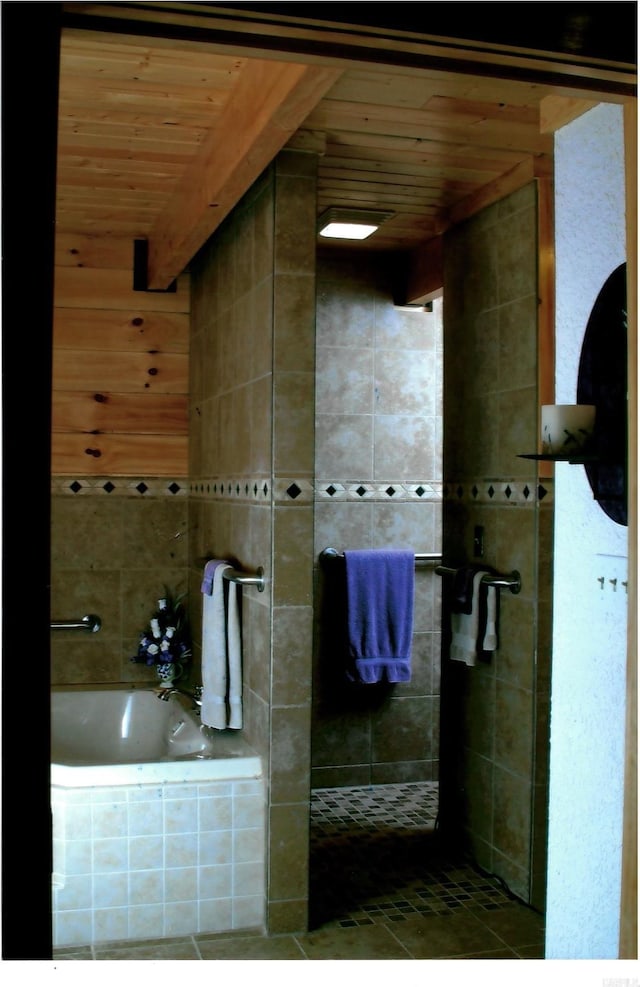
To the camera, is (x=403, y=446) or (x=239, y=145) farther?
(x=403, y=446)

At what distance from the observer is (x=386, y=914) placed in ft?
9.92

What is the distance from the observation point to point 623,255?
1.73 m

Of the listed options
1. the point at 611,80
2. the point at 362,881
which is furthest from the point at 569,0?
the point at 362,881

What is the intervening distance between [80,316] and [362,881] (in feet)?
8.25

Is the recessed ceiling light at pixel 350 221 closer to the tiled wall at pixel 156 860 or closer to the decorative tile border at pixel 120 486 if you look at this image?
the decorative tile border at pixel 120 486

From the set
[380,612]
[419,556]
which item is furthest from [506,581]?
[419,556]

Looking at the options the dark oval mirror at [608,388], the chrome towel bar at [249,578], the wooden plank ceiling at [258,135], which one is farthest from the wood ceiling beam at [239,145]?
the chrome towel bar at [249,578]

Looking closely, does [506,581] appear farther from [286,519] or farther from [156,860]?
[156,860]

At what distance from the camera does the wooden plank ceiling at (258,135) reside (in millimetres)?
2373

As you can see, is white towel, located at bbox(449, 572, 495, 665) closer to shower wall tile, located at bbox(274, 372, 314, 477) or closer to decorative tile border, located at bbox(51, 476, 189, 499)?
shower wall tile, located at bbox(274, 372, 314, 477)

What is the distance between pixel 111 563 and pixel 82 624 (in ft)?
0.93

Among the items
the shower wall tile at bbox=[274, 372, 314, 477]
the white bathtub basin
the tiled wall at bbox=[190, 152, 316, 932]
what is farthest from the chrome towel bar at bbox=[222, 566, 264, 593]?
the white bathtub basin

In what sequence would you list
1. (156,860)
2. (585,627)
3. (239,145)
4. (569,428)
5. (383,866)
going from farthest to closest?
(383,866), (156,860), (239,145), (585,627), (569,428)
